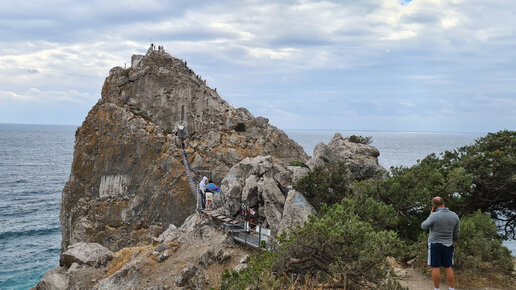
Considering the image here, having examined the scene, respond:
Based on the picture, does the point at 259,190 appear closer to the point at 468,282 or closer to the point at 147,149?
the point at 468,282

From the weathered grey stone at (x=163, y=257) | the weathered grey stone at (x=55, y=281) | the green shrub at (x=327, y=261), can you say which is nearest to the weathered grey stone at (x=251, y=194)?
the weathered grey stone at (x=163, y=257)

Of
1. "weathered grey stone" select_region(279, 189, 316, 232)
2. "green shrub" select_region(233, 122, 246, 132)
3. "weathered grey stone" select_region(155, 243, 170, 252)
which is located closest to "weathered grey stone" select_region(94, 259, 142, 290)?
"weathered grey stone" select_region(155, 243, 170, 252)

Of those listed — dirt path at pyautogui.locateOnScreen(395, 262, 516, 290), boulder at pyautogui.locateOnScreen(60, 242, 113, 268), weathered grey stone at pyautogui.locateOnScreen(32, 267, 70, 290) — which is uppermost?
dirt path at pyautogui.locateOnScreen(395, 262, 516, 290)

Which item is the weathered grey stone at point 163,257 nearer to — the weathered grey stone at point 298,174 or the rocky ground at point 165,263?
the rocky ground at point 165,263

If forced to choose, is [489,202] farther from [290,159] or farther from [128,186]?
[128,186]

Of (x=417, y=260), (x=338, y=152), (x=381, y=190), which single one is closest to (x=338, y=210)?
(x=417, y=260)

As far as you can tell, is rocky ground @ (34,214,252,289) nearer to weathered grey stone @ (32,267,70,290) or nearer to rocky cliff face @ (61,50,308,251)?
weathered grey stone @ (32,267,70,290)

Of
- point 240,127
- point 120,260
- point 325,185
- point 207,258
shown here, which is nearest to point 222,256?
point 207,258

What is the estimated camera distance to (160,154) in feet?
130

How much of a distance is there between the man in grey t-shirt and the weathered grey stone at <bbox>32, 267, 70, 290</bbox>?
19.2 m

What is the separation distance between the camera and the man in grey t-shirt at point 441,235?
913 centimetres

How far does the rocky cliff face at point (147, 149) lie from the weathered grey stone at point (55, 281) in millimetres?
13383

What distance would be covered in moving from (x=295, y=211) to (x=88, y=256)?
13794 mm

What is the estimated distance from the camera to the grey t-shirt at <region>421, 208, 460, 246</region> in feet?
29.9
